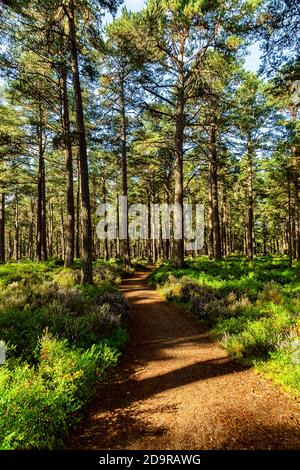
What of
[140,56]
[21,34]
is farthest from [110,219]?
[21,34]

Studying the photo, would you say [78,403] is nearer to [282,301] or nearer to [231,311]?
[231,311]

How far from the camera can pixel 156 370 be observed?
19.8ft

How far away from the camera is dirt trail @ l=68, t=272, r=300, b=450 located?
378 cm

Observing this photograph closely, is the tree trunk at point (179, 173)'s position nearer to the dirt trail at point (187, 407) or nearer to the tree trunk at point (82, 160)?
the tree trunk at point (82, 160)

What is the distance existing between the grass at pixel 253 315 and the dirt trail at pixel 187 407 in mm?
342

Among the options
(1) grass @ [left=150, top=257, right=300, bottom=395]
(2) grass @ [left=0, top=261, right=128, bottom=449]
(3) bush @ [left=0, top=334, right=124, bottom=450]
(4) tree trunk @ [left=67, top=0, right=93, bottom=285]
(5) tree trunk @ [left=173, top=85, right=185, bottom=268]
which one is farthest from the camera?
(5) tree trunk @ [left=173, top=85, right=185, bottom=268]

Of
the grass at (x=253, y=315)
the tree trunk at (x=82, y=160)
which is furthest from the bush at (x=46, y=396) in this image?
the tree trunk at (x=82, y=160)

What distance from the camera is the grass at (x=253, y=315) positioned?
5.53 m

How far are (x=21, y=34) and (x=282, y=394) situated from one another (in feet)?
46.5

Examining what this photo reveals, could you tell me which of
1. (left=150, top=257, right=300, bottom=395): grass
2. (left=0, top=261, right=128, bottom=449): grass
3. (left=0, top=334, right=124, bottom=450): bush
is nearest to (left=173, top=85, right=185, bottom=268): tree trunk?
(left=150, top=257, right=300, bottom=395): grass

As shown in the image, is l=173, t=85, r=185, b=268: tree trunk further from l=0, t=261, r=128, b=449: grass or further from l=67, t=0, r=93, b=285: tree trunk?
l=0, t=261, r=128, b=449: grass

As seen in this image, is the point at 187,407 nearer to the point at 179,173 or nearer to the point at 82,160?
the point at 82,160

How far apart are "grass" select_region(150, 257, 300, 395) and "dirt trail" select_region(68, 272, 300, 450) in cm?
34

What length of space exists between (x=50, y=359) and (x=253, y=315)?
543 centimetres
